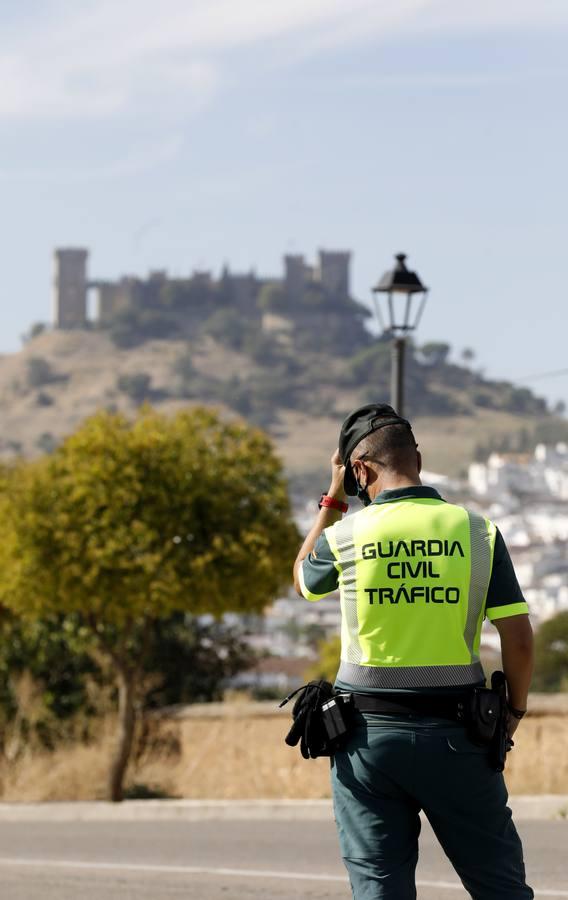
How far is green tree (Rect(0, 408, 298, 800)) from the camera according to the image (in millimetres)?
16656

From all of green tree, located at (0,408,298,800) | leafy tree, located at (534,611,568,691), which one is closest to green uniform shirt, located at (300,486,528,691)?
green tree, located at (0,408,298,800)

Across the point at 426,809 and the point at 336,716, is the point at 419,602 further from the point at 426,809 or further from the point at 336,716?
the point at 426,809

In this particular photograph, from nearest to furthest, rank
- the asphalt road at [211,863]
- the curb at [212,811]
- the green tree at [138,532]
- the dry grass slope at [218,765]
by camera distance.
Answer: the asphalt road at [211,863] < the curb at [212,811] < the dry grass slope at [218,765] < the green tree at [138,532]

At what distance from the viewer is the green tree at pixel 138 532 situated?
656 inches

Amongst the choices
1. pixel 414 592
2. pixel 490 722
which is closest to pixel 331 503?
pixel 414 592

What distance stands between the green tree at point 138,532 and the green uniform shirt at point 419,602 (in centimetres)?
1221

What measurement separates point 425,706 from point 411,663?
110mm

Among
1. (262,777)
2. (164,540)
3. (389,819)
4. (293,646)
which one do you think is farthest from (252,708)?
(293,646)

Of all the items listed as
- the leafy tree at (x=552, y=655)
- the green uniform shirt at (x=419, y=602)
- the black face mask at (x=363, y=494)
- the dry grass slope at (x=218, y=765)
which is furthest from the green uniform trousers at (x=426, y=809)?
the leafy tree at (x=552, y=655)

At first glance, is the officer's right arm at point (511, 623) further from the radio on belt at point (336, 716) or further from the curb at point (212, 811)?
the curb at point (212, 811)

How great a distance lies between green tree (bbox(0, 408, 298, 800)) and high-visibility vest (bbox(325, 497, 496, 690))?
12.2 meters

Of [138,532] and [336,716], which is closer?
[336,716]

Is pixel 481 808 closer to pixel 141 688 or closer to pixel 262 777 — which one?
pixel 262 777

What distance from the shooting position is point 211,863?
9.11 meters
